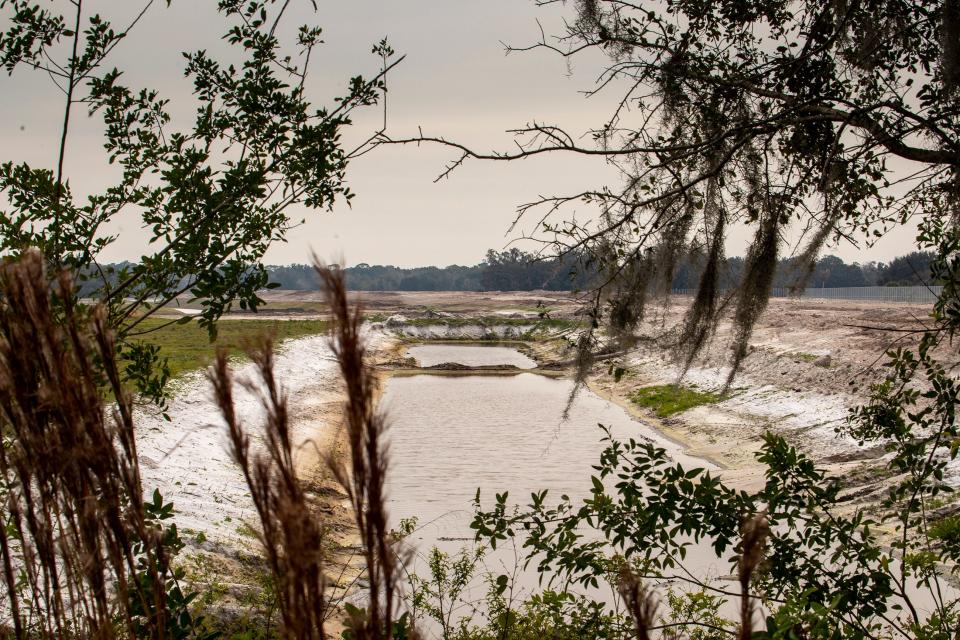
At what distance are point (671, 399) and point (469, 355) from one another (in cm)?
1811

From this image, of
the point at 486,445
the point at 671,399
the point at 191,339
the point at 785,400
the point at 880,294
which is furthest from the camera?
the point at 880,294

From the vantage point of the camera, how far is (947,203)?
13.5 ft

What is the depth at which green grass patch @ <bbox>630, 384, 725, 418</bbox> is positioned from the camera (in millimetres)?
18297

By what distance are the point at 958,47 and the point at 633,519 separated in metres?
2.29

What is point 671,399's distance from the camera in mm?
18922

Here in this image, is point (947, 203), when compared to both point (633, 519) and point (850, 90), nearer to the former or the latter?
point (850, 90)

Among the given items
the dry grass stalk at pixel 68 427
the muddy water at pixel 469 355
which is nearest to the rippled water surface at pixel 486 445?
the dry grass stalk at pixel 68 427

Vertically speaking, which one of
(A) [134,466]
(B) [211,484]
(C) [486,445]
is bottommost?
(C) [486,445]

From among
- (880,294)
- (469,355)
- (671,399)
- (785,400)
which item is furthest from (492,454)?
(880,294)

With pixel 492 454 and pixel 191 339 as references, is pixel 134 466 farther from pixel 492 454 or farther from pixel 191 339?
pixel 191 339

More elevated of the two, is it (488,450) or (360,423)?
(360,423)

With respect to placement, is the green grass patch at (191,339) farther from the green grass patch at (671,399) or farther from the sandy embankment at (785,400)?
the green grass patch at (671,399)

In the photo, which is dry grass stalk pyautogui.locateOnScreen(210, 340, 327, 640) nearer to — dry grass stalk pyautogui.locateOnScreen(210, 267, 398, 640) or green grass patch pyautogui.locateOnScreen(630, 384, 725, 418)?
dry grass stalk pyautogui.locateOnScreen(210, 267, 398, 640)

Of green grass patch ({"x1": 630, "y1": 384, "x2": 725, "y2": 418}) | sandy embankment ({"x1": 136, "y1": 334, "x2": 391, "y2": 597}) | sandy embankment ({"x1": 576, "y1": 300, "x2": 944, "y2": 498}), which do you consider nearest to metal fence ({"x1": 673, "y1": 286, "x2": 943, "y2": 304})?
sandy embankment ({"x1": 576, "y1": 300, "x2": 944, "y2": 498})
